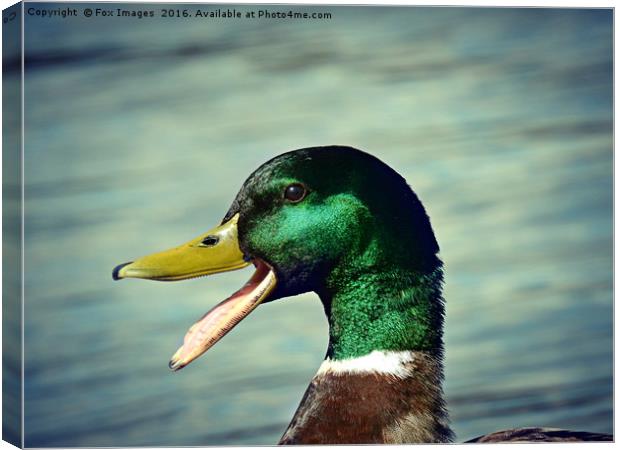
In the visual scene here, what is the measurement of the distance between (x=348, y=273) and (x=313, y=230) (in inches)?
8.2

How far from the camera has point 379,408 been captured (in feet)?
16.7

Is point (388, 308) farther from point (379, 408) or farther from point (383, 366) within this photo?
point (379, 408)

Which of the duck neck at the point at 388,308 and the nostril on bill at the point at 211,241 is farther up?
the nostril on bill at the point at 211,241

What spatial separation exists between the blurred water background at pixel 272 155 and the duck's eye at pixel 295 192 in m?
0.60

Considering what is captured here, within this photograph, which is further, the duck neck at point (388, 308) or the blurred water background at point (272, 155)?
the blurred water background at point (272, 155)

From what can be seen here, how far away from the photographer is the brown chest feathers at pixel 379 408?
16.6 feet

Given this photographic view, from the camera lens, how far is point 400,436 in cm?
507

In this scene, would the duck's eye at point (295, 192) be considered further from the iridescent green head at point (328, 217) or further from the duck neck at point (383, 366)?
the duck neck at point (383, 366)

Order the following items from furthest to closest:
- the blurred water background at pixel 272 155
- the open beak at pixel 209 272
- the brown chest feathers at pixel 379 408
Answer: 1. the blurred water background at pixel 272 155
2. the brown chest feathers at pixel 379 408
3. the open beak at pixel 209 272

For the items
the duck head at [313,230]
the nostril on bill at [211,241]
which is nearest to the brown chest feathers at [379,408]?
→ the duck head at [313,230]

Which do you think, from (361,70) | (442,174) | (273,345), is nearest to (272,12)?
(361,70)

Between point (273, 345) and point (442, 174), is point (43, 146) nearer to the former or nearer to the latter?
point (273, 345)

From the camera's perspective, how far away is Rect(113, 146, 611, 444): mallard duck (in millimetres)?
4996

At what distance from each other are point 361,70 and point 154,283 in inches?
45.5
